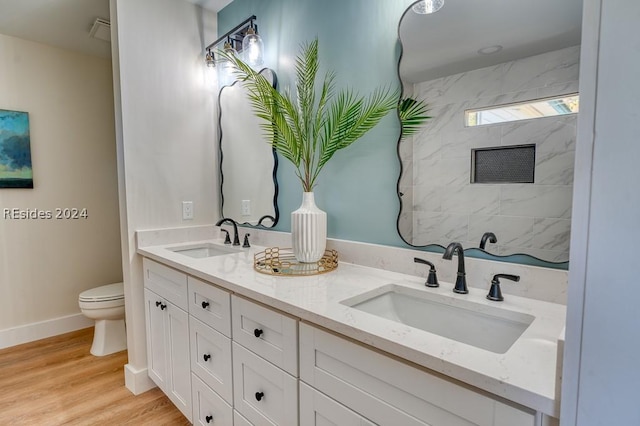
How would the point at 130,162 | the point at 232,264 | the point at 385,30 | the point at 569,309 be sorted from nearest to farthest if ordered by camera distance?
the point at 569,309 → the point at 385,30 → the point at 232,264 → the point at 130,162

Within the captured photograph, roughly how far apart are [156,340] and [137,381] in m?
0.36

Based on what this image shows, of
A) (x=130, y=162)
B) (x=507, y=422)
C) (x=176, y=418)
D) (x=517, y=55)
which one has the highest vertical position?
(x=517, y=55)

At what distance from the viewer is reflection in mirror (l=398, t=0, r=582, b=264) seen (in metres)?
0.99

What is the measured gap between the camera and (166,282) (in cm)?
177

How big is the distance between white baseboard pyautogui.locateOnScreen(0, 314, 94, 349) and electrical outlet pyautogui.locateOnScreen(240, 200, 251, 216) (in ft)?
6.69

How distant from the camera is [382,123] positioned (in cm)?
142

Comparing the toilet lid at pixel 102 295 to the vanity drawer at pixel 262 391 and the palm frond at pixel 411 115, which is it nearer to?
the vanity drawer at pixel 262 391

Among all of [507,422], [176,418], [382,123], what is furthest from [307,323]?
[176,418]

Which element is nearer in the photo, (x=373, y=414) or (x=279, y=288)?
(x=373, y=414)

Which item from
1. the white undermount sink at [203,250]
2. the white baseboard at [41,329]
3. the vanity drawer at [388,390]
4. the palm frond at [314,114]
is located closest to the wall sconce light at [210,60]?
the palm frond at [314,114]

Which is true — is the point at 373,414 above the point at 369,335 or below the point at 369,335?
below

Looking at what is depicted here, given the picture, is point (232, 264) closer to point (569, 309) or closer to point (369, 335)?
point (369, 335)

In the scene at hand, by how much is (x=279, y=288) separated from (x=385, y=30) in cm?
111

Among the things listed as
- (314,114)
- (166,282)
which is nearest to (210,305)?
(166,282)
